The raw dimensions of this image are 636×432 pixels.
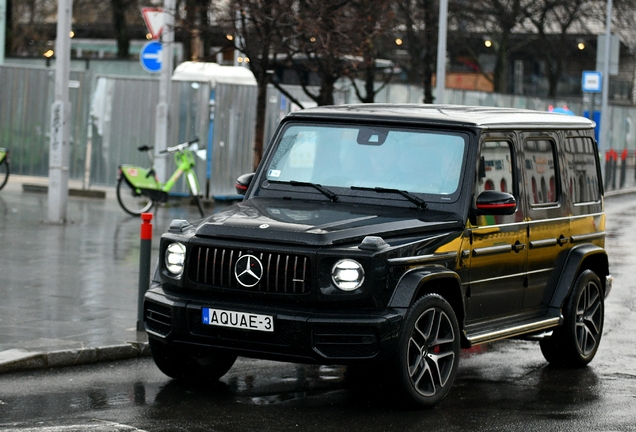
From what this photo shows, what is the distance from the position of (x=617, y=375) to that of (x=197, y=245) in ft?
11.6

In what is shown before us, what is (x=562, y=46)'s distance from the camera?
174ft

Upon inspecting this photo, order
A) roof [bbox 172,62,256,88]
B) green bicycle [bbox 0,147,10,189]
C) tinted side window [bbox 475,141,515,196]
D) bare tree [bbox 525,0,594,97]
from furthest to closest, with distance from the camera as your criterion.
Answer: bare tree [bbox 525,0,594,97] → roof [bbox 172,62,256,88] → green bicycle [bbox 0,147,10,189] → tinted side window [bbox 475,141,515,196]

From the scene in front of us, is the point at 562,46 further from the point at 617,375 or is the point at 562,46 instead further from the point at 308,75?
the point at 617,375

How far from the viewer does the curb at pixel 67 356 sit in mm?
8305

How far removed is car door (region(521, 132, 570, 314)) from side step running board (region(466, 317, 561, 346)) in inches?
5.2

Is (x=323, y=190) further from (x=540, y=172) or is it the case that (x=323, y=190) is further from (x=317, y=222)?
(x=540, y=172)

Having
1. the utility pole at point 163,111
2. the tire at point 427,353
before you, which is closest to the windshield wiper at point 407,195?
the tire at point 427,353

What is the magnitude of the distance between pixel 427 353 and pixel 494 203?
1133 millimetres

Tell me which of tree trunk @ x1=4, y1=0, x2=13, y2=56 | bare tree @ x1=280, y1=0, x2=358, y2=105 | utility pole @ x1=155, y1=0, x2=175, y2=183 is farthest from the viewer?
tree trunk @ x1=4, y1=0, x2=13, y2=56

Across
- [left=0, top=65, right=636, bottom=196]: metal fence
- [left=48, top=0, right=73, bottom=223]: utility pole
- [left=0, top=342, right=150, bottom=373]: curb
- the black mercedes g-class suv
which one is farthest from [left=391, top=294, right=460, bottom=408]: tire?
[left=0, top=65, right=636, bottom=196]: metal fence

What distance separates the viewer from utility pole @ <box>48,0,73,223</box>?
1747 centimetres

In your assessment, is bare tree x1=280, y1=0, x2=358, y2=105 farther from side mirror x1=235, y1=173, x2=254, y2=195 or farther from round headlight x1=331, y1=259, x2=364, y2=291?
round headlight x1=331, y1=259, x2=364, y2=291

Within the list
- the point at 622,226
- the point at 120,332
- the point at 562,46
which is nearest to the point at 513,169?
the point at 120,332

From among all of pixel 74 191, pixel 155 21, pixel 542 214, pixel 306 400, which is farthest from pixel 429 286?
pixel 74 191
